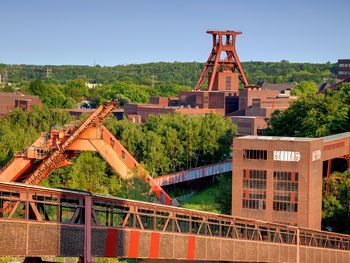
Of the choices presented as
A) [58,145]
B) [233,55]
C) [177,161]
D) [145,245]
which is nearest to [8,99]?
[233,55]

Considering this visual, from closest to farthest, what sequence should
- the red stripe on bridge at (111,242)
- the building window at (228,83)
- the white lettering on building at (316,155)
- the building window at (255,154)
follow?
the red stripe on bridge at (111,242) → the building window at (255,154) → the white lettering on building at (316,155) → the building window at (228,83)

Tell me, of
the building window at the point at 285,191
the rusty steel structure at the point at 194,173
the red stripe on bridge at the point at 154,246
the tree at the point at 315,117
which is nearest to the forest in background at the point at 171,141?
the tree at the point at 315,117

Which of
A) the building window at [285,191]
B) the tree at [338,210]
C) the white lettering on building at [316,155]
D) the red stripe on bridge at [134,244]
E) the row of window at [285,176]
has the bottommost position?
the tree at [338,210]

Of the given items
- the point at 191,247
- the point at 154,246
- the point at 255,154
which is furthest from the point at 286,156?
the point at 154,246

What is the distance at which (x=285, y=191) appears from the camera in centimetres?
6278

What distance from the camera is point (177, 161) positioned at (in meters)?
91.7

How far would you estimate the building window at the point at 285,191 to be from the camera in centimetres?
6262

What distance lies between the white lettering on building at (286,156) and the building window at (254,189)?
1.32m

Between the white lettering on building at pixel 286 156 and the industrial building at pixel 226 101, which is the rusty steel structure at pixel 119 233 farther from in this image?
the industrial building at pixel 226 101

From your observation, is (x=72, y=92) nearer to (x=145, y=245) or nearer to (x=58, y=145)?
(x=58, y=145)

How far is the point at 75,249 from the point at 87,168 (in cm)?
4719

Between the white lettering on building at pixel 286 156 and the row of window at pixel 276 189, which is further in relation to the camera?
the row of window at pixel 276 189

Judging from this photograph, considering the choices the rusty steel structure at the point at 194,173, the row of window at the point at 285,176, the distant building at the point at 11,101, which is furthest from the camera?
the distant building at the point at 11,101

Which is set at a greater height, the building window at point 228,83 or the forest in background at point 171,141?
the building window at point 228,83
